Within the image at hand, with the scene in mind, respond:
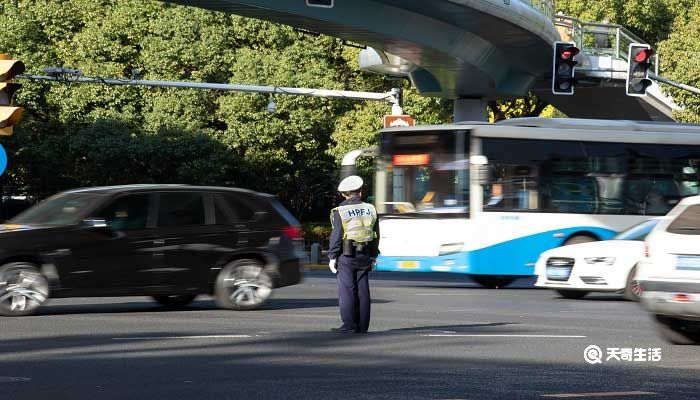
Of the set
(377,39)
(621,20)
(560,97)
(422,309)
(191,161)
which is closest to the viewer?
(422,309)

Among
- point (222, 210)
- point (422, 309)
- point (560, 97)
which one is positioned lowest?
point (422, 309)

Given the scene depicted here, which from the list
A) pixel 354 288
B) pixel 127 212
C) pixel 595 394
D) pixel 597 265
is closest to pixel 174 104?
pixel 597 265

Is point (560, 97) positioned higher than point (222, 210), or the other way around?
point (560, 97)

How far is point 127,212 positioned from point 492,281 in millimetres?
11205

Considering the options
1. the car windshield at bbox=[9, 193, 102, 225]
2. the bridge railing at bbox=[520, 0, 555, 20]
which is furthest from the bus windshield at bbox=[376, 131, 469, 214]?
the bridge railing at bbox=[520, 0, 555, 20]

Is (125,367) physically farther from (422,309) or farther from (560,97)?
(560,97)

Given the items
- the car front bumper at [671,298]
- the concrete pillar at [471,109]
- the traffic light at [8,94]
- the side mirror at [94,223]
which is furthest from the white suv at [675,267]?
the concrete pillar at [471,109]

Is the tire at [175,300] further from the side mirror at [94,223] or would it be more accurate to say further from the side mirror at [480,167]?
the side mirror at [480,167]

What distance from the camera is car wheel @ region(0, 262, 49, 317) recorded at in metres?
15.9

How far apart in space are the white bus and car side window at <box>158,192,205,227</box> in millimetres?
7728

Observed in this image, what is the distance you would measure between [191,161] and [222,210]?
3508cm

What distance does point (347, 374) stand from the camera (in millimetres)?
10500

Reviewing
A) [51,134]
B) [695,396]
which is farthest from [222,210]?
[51,134]

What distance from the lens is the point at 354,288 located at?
13742 millimetres
